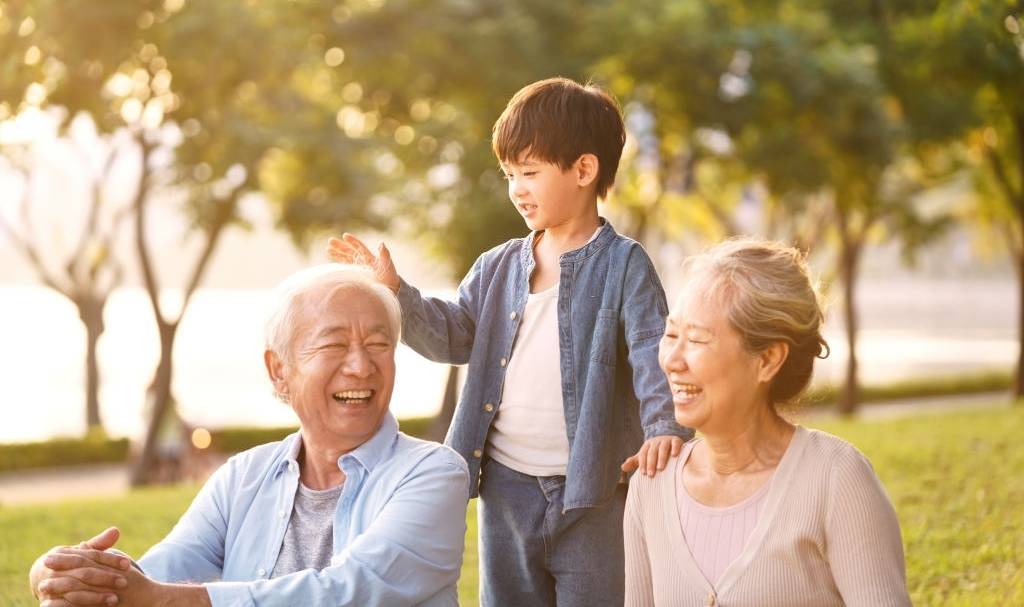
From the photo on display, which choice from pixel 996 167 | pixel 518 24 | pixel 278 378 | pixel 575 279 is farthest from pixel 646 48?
pixel 278 378

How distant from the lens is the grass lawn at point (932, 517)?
546cm

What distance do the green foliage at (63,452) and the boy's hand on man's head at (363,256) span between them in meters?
16.3

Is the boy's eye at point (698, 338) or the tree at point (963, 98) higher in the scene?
the tree at point (963, 98)

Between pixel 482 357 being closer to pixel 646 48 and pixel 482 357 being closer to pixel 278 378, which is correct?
pixel 278 378

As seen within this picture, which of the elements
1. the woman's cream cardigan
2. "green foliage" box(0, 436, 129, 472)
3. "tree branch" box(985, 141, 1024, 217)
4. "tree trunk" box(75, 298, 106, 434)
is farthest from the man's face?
"tree branch" box(985, 141, 1024, 217)

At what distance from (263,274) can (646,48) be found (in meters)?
104

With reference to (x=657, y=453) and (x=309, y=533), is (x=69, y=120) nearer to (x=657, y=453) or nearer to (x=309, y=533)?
(x=309, y=533)

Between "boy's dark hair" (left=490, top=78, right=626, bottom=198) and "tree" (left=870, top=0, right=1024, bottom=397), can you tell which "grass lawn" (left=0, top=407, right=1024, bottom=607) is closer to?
"boy's dark hair" (left=490, top=78, right=626, bottom=198)

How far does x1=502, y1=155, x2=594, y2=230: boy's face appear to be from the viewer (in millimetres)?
3627

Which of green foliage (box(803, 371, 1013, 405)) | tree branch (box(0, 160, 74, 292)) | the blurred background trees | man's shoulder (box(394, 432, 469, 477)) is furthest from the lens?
green foliage (box(803, 371, 1013, 405))

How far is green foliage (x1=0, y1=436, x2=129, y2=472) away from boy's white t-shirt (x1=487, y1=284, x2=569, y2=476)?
16184mm

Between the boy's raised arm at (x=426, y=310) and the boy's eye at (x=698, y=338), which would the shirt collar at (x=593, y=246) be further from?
the boy's eye at (x=698, y=338)

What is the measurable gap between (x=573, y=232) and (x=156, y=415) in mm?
12868

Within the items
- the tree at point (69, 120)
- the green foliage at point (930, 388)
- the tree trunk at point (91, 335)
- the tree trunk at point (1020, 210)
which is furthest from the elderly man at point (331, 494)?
the green foliage at point (930, 388)
